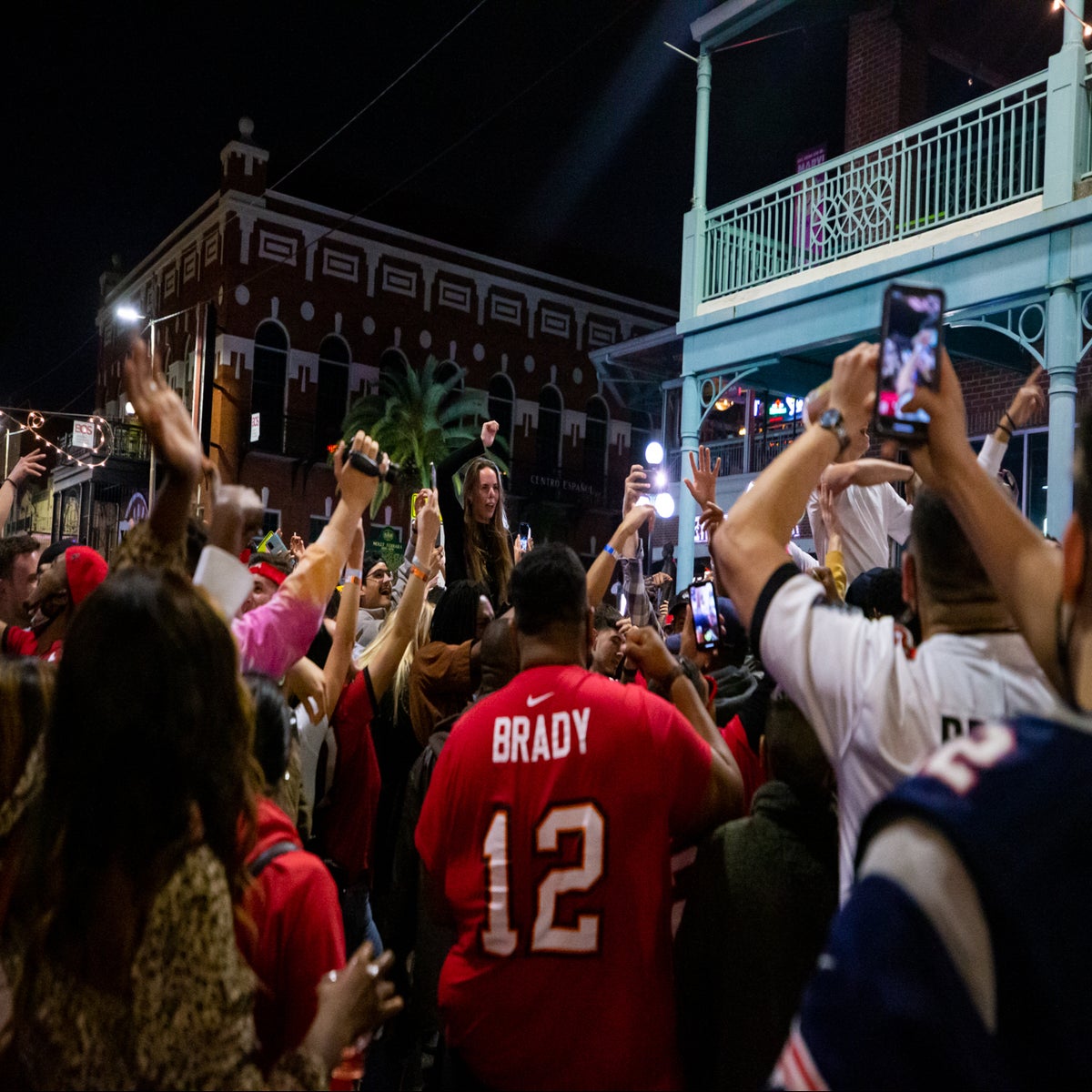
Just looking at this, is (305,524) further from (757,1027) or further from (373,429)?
(757,1027)

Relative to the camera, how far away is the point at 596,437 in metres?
30.7

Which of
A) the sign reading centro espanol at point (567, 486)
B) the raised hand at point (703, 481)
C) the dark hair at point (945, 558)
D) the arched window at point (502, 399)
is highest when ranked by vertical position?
the arched window at point (502, 399)

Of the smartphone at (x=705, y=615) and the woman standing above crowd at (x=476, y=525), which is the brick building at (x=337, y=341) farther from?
the smartphone at (x=705, y=615)

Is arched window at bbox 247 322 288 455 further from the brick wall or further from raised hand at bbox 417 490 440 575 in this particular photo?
raised hand at bbox 417 490 440 575

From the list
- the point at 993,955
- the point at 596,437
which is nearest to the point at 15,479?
the point at 993,955

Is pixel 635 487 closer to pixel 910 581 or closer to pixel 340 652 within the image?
pixel 340 652

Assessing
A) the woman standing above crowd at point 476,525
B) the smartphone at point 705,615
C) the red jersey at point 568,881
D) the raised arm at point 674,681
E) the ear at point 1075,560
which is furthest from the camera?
the woman standing above crowd at point 476,525

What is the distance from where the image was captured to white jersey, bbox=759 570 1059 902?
161cm

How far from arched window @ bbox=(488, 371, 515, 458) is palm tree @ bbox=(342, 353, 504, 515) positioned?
1539 millimetres

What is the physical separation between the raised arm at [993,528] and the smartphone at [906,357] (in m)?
0.02

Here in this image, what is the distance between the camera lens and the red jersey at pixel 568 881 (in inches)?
86.3

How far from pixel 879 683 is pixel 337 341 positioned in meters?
26.3

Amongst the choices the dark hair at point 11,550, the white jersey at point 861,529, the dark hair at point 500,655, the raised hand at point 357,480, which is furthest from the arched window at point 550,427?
the raised hand at point 357,480

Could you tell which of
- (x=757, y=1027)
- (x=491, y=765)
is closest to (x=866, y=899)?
(x=757, y=1027)
